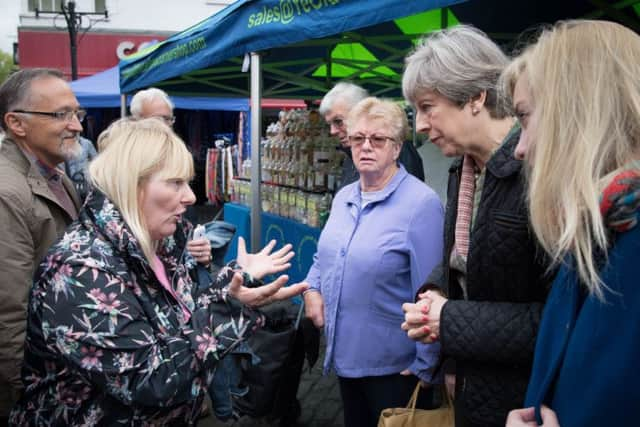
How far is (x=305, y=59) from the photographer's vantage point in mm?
6465

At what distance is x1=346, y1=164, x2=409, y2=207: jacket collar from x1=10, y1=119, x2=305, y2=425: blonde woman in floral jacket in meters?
0.75

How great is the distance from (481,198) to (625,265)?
654 millimetres

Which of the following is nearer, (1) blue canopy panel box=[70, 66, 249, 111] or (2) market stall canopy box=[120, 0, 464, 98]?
(2) market stall canopy box=[120, 0, 464, 98]

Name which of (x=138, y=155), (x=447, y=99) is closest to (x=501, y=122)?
(x=447, y=99)

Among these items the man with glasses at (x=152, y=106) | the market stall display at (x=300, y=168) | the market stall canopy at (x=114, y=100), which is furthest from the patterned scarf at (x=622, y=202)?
the market stall canopy at (x=114, y=100)

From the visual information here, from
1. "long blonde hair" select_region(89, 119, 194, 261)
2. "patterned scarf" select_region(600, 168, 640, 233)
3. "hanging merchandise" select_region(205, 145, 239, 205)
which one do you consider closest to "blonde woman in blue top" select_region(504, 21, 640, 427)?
"patterned scarf" select_region(600, 168, 640, 233)

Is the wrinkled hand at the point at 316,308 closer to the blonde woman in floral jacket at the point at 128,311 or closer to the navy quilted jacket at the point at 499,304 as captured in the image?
the blonde woman in floral jacket at the point at 128,311

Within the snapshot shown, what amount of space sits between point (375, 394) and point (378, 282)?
1.55ft

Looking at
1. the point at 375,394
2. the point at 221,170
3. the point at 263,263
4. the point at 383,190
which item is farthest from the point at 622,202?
the point at 221,170

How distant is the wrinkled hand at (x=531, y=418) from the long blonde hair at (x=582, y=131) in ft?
0.85

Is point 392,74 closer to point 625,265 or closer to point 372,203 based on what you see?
point 372,203

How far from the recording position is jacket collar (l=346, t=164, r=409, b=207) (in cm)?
253

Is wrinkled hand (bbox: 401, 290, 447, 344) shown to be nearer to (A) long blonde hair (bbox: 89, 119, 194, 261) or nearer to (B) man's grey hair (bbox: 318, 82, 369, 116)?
(A) long blonde hair (bbox: 89, 119, 194, 261)

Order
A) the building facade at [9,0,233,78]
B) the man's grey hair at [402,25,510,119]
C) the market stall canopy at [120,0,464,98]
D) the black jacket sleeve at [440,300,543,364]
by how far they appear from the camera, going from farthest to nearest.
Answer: the building facade at [9,0,233,78], the market stall canopy at [120,0,464,98], the man's grey hair at [402,25,510,119], the black jacket sleeve at [440,300,543,364]
